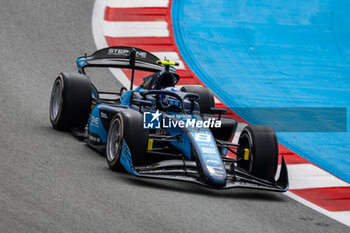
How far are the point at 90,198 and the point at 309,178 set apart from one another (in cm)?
355

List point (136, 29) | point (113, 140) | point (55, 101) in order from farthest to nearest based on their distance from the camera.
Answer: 1. point (136, 29)
2. point (55, 101)
3. point (113, 140)

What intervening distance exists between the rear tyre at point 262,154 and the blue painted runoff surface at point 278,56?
1723mm

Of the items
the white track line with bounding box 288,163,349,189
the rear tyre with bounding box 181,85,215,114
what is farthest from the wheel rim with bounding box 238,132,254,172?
the rear tyre with bounding box 181,85,215,114

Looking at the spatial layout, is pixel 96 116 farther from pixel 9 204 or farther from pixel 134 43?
pixel 134 43

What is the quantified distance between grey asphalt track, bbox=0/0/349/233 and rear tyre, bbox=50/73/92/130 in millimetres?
220

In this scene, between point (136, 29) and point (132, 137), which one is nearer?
point (132, 137)

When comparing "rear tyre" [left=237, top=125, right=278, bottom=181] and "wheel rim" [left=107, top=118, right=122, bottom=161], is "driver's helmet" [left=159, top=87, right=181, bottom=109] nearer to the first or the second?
"wheel rim" [left=107, top=118, right=122, bottom=161]

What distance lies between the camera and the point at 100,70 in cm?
1198

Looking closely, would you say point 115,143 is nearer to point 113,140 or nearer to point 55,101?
point 113,140

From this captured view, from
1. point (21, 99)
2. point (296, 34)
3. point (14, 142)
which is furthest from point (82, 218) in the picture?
point (296, 34)

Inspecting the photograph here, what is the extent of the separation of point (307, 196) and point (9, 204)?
12.6ft

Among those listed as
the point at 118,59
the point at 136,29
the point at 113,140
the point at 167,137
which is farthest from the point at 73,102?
the point at 136,29

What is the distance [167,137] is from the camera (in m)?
7.50

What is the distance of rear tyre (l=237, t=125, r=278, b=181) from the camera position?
294 inches
